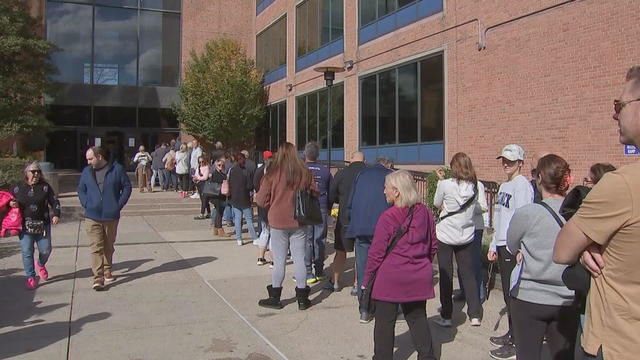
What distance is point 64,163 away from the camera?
26.4 m

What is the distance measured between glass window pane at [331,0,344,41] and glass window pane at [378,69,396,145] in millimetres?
3754

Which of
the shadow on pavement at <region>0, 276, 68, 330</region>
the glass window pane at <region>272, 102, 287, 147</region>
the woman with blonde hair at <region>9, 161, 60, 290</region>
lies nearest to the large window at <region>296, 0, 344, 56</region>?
the glass window pane at <region>272, 102, 287, 147</region>

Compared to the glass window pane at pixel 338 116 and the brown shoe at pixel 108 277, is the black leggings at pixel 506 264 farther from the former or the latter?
the glass window pane at pixel 338 116

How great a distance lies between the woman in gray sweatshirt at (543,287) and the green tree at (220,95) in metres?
22.3

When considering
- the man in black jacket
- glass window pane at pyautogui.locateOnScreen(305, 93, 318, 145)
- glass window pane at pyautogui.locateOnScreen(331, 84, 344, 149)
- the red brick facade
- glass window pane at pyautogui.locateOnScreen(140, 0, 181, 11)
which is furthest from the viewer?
glass window pane at pyautogui.locateOnScreen(140, 0, 181, 11)

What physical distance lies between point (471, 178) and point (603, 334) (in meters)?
3.58

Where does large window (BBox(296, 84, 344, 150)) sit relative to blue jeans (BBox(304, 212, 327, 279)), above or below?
above

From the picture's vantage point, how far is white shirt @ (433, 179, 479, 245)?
18.2 feet

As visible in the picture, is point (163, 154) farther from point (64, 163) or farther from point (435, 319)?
point (435, 319)

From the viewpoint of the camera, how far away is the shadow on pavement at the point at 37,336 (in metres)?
4.85

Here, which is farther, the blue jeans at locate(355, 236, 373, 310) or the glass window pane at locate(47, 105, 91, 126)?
the glass window pane at locate(47, 105, 91, 126)

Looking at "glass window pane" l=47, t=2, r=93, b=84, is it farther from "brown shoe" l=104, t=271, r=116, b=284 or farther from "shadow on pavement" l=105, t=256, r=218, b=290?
"brown shoe" l=104, t=271, r=116, b=284

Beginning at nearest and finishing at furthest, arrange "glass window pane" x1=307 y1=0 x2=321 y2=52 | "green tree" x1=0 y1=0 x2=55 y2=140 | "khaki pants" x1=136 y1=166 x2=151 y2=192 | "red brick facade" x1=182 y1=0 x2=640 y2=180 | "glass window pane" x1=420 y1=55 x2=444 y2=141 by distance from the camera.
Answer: "red brick facade" x1=182 y1=0 x2=640 y2=180 → "glass window pane" x1=420 y1=55 x2=444 y2=141 → "green tree" x1=0 y1=0 x2=55 y2=140 → "khaki pants" x1=136 y1=166 x2=151 y2=192 → "glass window pane" x1=307 y1=0 x2=321 y2=52

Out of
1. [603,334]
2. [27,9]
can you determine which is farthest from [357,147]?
[603,334]
